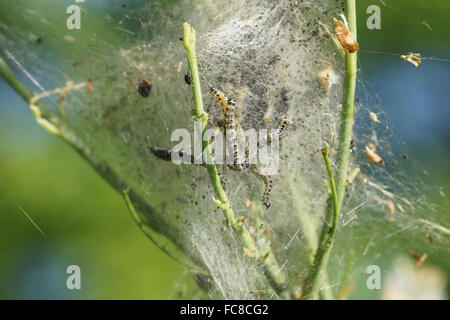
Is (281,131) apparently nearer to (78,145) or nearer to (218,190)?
(218,190)

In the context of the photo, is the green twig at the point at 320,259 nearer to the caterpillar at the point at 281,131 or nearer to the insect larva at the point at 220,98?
the caterpillar at the point at 281,131

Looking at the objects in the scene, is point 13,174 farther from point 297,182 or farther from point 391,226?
point 391,226

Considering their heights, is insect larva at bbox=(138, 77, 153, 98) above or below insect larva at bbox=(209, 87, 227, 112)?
above

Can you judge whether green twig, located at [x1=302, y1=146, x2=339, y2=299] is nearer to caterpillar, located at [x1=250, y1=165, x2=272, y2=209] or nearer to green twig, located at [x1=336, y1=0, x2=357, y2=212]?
green twig, located at [x1=336, y1=0, x2=357, y2=212]

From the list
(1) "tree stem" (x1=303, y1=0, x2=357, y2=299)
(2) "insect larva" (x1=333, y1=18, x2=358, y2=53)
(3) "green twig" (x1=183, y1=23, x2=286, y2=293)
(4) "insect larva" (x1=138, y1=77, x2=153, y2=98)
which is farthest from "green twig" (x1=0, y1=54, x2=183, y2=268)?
(2) "insect larva" (x1=333, y1=18, x2=358, y2=53)

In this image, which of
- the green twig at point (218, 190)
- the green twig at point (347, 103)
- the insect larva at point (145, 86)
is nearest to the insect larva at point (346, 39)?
the green twig at point (347, 103)

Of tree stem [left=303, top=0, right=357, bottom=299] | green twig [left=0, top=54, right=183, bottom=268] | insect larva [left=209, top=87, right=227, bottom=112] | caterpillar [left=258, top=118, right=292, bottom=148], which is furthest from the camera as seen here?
caterpillar [left=258, top=118, right=292, bottom=148]
